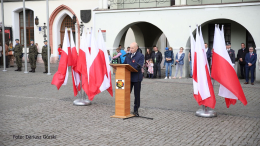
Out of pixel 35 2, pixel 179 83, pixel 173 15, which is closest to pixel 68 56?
pixel 179 83

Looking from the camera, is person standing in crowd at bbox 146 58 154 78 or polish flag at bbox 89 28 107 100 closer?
polish flag at bbox 89 28 107 100

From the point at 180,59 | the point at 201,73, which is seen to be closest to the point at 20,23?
the point at 180,59

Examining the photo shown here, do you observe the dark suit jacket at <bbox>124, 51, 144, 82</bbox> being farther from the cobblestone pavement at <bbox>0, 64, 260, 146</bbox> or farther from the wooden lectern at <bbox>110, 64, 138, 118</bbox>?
the cobblestone pavement at <bbox>0, 64, 260, 146</bbox>

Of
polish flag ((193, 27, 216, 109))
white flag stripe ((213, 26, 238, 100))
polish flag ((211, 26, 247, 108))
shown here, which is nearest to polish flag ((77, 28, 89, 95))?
polish flag ((193, 27, 216, 109))

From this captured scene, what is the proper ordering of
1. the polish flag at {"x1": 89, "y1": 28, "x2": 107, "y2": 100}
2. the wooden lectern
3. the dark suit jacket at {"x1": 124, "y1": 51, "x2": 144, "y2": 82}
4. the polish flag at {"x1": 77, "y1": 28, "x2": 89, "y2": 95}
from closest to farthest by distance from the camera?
1. the wooden lectern
2. the dark suit jacket at {"x1": 124, "y1": 51, "x2": 144, "y2": 82}
3. the polish flag at {"x1": 89, "y1": 28, "x2": 107, "y2": 100}
4. the polish flag at {"x1": 77, "y1": 28, "x2": 89, "y2": 95}

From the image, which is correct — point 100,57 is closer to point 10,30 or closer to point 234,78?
point 234,78

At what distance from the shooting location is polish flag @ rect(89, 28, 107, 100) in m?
10.2

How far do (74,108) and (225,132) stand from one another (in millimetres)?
4519

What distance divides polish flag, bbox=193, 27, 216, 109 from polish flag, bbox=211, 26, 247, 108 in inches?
11.9

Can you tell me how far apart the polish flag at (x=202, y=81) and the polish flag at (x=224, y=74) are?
0.99 feet

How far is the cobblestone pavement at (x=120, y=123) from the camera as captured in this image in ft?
21.8

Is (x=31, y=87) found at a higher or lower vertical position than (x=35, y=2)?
lower

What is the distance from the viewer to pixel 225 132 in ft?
23.9

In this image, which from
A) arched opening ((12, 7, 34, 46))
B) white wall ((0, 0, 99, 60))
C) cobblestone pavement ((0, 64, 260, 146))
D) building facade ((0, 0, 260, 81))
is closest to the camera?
cobblestone pavement ((0, 64, 260, 146))
